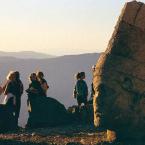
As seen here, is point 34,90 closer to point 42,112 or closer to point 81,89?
point 42,112

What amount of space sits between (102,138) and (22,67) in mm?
154515

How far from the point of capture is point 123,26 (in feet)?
55.1

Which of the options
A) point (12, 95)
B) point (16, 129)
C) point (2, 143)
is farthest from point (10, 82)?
point (2, 143)

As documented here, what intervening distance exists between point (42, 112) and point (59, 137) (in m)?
3.54

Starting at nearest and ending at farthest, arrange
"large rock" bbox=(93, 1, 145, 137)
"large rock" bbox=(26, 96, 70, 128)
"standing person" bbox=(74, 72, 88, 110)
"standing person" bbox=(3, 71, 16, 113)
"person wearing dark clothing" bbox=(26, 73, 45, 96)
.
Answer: "large rock" bbox=(93, 1, 145, 137) < "standing person" bbox=(3, 71, 16, 113) < "person wearing dark clothing" bbox=(26, 73, 45, 96) < "large rock" bbox=(26, 96, 70, 128) < "standing person" bbox=(74, 72, 88, 110)

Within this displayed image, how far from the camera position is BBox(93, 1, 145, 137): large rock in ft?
54.6

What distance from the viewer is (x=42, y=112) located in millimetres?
22516

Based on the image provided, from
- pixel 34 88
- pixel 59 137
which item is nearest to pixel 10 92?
pixel 34 88

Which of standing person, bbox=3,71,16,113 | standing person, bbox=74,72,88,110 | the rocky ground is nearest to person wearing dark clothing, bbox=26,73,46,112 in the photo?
standing person, bbox=3,71,16,113

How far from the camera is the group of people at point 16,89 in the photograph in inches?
843

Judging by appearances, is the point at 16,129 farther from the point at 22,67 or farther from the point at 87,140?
the point at 22,67

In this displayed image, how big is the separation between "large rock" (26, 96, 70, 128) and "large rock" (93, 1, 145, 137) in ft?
19.4

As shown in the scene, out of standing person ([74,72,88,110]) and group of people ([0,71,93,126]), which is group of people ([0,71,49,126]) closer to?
group of people ([0,71,93,126])

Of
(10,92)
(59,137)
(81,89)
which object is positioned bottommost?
(59,137)
